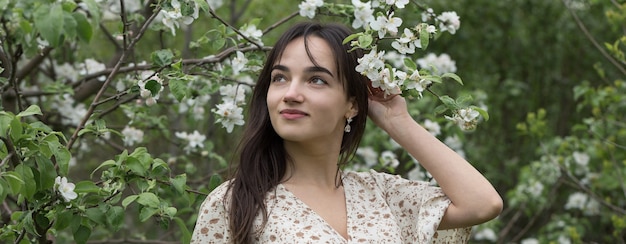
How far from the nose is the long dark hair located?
0.09m

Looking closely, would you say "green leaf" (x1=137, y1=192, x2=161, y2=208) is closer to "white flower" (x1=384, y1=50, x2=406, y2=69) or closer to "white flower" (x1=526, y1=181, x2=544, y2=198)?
"white flower" (x1=384, y1=50, x2=406, y2=69)

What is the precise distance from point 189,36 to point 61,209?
3604 mm

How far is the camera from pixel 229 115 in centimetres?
263

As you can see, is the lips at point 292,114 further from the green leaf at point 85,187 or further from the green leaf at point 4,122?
the green leaf at point 4,122

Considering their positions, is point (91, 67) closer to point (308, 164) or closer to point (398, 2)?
point (308, 164)

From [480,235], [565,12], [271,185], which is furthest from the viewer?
[565,12]

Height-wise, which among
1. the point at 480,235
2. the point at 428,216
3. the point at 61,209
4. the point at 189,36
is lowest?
the point at 480,235

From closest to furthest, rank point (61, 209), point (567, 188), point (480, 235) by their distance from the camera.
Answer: point (61, 209), point (480, 235), point (567, 188)

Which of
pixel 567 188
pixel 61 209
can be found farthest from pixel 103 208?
pixel 567 188

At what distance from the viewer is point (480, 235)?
4891 mm

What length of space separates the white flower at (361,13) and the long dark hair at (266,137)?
1.37 feet

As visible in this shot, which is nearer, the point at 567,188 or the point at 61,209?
the point at 61,209

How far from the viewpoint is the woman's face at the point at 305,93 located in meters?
2.24

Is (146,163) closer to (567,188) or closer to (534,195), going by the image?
(534,195)
